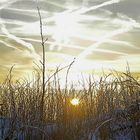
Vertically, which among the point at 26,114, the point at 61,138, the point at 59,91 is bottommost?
the point at 61,138

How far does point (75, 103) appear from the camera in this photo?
5.17 m

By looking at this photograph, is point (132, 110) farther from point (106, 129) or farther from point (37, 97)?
point (37, 97)

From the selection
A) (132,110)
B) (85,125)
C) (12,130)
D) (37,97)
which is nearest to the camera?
(132,110)

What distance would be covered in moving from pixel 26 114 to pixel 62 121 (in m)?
0.49

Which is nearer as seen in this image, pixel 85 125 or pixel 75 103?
pixel 85 125

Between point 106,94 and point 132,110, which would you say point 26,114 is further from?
point 132,110

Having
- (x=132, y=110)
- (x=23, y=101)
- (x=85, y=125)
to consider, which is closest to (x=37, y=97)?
(x=23, y=101)

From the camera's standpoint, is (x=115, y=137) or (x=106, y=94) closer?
(x=115, y=137)

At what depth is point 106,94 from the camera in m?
5.14

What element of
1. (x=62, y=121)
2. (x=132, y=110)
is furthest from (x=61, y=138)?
(x=132, y=110)

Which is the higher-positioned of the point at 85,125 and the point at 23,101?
the point at 23,101

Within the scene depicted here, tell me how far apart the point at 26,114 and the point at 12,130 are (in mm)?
709

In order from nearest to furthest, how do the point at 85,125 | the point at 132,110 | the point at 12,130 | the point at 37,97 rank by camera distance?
1. the point at 132,110
2. the point at 12,130
3. the point at 85,125
4. the point at 37,97

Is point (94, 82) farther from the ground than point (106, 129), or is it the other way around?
point (94, 82)
